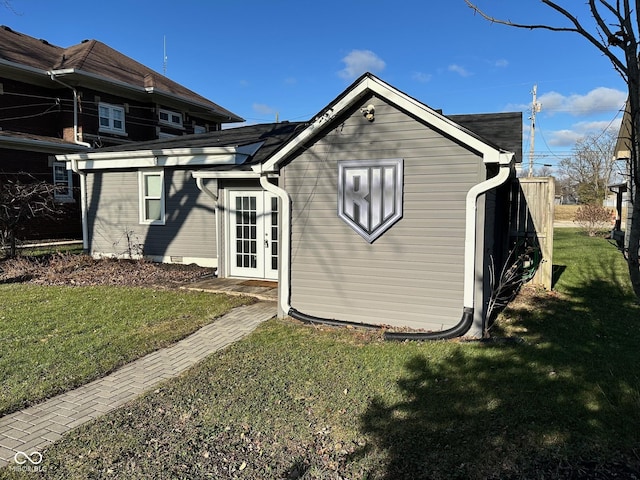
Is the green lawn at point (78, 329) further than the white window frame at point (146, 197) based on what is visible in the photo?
No

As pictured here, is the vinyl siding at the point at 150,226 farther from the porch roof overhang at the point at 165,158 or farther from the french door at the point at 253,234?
the french door at the point at 253,234

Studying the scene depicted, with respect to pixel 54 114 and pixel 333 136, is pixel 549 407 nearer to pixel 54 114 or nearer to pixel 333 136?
pixel 333 136

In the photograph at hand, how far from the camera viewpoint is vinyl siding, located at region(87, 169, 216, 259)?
1115 centimetres

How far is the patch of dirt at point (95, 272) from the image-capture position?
975 cm

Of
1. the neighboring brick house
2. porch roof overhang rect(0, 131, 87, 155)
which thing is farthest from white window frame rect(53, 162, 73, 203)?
porch roof overhang rect(0, 131, 87, 155)

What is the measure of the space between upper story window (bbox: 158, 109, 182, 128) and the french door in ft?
53.3

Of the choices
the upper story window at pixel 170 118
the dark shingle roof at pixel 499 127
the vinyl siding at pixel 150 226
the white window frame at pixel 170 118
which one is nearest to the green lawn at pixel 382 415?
the dark shingle roof at pixel 499 127

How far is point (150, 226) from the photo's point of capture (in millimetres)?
11797

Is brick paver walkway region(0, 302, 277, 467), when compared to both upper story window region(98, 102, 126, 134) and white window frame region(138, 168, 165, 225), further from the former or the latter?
upper story window region(98, 102, 126, 134)

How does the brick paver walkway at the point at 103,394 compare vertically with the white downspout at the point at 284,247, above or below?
below

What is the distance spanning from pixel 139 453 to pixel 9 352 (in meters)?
3.15

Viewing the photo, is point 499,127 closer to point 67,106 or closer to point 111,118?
point 111,118

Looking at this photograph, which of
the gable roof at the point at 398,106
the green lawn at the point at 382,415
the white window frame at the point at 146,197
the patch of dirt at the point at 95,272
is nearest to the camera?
the green lawn at the point at 382,415

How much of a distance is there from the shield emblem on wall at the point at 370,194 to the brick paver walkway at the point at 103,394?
87.6 inches
